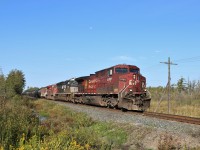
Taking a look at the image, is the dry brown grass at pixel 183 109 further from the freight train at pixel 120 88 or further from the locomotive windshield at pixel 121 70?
the locomotive windshield at pixel 121 70

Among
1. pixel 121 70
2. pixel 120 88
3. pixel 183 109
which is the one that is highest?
pixel 121 70

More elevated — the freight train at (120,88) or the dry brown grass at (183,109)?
the freight train at (120,88)

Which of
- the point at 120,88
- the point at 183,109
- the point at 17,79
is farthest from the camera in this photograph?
the point at 17,79

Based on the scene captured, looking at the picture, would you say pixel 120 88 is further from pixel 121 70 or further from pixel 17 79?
pixel 17 79

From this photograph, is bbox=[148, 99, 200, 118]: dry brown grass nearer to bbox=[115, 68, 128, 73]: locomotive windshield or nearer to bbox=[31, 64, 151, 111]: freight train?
bbox=[31, 64, 151, 111]: freight train

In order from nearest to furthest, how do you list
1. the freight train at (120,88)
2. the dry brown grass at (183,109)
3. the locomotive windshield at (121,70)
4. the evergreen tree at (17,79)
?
the freight train at (120,88), the locomotive windshield at (121,70), the dry brown grass at (183,109), the evergreen tree at (17,79)

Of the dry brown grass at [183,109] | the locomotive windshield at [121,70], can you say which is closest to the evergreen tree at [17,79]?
the dry brown grass at [183,109]

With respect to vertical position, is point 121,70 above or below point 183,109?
above

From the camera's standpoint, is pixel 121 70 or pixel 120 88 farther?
pixel 121 70

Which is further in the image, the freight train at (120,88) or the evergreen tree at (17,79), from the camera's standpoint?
the evergreen tree at (17,79)

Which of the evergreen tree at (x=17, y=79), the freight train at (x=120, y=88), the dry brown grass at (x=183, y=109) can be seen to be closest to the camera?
the freight train at (x=120, y=88)

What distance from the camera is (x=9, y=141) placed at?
24.8 feet

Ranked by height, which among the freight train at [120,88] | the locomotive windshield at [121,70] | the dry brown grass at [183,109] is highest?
the locomotive windshield at [121,70]

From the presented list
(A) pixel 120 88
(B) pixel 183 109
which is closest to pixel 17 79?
(B) pixel 183 109
